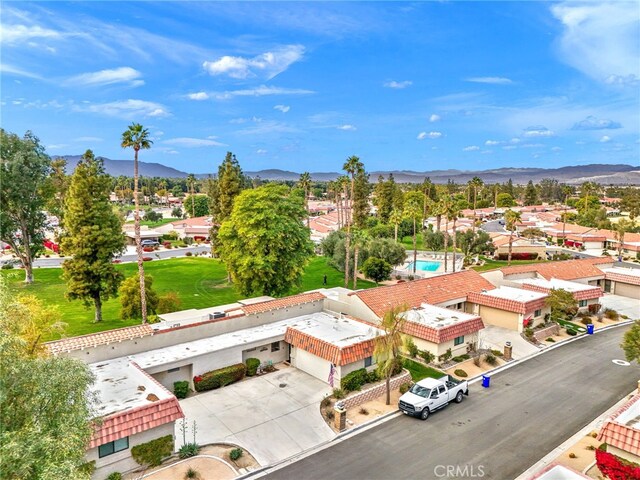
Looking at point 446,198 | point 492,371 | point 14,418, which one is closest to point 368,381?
point 492,371

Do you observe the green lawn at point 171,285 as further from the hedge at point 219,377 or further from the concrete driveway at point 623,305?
the concrete driveway at point 623,305

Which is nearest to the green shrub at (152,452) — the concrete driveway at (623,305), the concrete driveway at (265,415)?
the concrete driveway at (265,415)

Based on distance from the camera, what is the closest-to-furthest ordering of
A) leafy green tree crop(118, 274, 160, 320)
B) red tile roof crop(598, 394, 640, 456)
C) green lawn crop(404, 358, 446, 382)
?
red tile roof crop(598, 394, 640, 456), green lawn crop(404, 358, 446, 382), leafy green tree crop(118, 274, 160, 320)

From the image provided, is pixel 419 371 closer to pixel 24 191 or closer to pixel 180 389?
pixel 180 389

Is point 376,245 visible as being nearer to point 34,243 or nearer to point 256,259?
point 256,259

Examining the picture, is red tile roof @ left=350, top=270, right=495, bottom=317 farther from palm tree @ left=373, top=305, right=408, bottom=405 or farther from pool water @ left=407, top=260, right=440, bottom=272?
pool water @ left=407, top=260, right=440, bottom=272

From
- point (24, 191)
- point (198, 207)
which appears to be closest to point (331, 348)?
point (24, 191)

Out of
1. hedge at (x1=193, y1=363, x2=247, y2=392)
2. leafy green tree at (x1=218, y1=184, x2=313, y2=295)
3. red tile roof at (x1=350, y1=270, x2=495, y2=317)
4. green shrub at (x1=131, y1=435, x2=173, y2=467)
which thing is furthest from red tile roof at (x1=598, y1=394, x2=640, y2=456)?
leafy green tree at (x1=218, y1=184, x2=313, y2=295)
